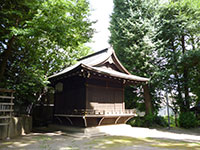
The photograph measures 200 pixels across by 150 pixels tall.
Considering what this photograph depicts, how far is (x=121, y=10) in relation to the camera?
68.5ft


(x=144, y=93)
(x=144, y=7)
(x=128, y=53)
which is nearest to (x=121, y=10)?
(x=144, y=7)

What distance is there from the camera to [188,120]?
1747cm

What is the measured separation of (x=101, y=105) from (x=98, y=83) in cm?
174

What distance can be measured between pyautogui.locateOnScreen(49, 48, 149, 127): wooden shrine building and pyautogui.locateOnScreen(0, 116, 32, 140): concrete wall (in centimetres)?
232

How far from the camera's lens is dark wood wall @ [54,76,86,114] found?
11695 millimetres

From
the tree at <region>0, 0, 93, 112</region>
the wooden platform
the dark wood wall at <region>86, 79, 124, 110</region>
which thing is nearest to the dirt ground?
the wooden platform

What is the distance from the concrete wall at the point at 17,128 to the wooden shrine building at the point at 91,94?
91.3 inches

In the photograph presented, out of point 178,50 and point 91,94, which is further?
point 178,50

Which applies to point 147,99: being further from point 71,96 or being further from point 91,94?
point 71,96

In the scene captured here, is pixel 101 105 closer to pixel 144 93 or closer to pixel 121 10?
pixel 144 93

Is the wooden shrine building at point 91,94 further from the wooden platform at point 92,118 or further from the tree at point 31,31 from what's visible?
the tree at point 31,31

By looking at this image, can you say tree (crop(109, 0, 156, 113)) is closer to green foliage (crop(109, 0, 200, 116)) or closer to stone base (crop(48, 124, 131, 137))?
green foliage (crop(109, 0, 200, 116))

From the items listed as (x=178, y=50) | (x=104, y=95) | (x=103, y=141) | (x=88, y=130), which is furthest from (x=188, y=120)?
(x=103, y=141)

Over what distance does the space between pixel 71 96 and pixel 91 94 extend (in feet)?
6.21
